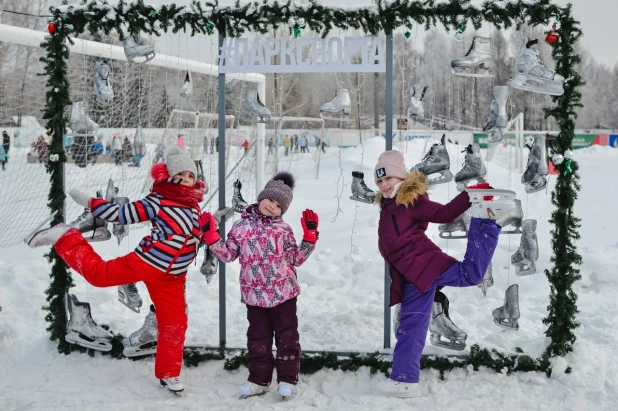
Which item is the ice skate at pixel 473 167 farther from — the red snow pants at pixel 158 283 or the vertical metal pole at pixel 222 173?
the red snow pants at pixel 158 283

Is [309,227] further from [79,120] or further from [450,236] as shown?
[79,120]

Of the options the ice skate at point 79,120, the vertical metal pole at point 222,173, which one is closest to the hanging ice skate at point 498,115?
the vertical metal pole at point 222,173

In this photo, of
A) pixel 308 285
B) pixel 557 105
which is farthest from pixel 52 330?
pixel 557 105

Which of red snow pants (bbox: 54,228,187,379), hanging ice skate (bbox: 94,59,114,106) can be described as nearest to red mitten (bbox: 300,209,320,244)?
red snow pants (bbox: 54,228,187,379)

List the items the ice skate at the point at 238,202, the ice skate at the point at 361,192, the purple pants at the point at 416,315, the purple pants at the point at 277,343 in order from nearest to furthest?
the purple pants at the point at 416,315, the purple pants at the point at 277,343, the ice skate at the point at 361,192, the ice skate at the point at 238,202

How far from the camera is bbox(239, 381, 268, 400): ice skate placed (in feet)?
12.6

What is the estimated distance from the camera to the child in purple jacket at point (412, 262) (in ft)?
12.3

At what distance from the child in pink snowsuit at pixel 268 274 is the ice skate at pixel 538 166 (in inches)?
54.1

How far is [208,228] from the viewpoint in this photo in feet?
12.9

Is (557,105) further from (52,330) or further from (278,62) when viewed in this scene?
(52,330)

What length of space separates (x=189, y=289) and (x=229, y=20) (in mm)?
2749

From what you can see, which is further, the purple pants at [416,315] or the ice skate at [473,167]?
the ice skate at [473,167]

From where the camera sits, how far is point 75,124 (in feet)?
14.5

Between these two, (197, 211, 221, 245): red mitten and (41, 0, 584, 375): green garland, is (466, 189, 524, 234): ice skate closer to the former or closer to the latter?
(41, 0, 584, 375): green garland
